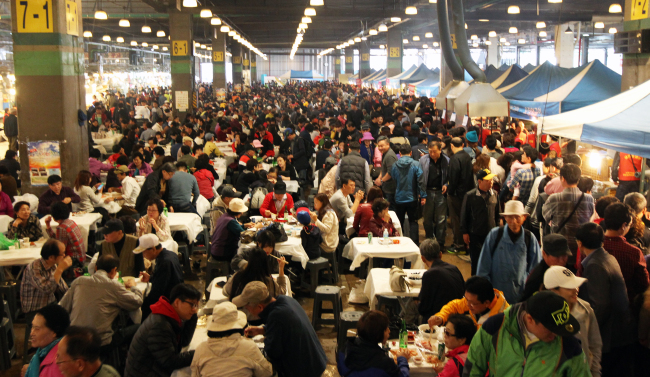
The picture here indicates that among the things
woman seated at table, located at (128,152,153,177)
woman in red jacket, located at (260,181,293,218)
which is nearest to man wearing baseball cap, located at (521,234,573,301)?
woman in red jacket, located at (260,181,293,218)

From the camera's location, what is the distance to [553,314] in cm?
309

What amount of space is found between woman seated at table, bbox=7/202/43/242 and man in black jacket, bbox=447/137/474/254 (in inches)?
229

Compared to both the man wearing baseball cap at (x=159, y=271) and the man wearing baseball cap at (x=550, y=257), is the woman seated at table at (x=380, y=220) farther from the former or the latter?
the man wearing baseball cap at (x=550, y=257)

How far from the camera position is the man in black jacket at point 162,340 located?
424cm

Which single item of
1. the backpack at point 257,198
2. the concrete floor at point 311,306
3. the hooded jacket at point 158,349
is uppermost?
the backpack at point 257,198

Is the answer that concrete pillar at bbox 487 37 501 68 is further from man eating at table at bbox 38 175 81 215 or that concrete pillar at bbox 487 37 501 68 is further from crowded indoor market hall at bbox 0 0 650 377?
man eating at table at bbox 38 175 81 215

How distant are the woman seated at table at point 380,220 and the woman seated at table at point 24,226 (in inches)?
165

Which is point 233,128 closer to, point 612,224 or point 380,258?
point 380,258

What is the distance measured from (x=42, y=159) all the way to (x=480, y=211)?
736 centimetres

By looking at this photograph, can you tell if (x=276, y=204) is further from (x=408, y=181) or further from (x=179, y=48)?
(x=179, y=48)

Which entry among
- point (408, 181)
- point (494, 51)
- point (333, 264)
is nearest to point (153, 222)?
point (333, 264)

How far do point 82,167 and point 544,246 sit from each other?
874 cm

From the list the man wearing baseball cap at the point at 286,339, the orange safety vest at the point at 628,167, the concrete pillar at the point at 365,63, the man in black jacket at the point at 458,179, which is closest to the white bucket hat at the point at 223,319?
the man wearing baseball cap at the point at 286,339

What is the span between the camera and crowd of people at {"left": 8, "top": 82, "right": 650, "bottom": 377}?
377cm
